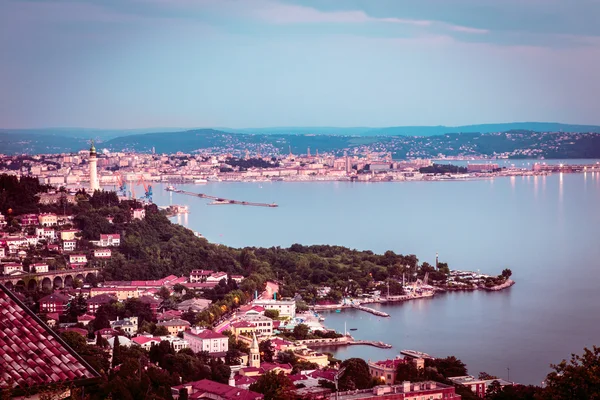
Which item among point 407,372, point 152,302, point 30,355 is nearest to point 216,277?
point 152,302

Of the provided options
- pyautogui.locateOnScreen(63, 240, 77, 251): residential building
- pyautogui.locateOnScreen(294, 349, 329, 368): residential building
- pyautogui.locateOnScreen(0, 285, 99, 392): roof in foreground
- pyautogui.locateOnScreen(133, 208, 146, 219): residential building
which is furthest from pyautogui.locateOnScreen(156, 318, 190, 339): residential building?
pyautogui.locateOnScreen(0, 285, 99, 392): roof in foreground

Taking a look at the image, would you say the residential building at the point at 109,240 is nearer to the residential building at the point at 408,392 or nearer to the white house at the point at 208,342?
the white house at the point at 208,342

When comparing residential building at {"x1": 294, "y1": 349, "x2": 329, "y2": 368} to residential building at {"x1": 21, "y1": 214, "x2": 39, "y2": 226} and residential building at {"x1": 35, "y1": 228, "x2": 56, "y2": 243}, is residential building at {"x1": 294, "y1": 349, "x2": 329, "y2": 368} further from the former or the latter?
residential building at {"x1": 21, "y1": 214, "x2": 39, "y2": 226}

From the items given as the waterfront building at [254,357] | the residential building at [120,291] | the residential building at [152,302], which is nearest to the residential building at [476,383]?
the waterfront building at [254,357]

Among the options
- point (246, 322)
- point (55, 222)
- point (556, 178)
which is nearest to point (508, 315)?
point (246, 322)

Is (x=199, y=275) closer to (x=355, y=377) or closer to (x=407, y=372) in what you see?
(x=407, y=372)

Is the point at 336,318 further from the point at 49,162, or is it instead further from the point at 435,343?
the point at 49,162

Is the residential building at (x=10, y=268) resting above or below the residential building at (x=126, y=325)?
above
